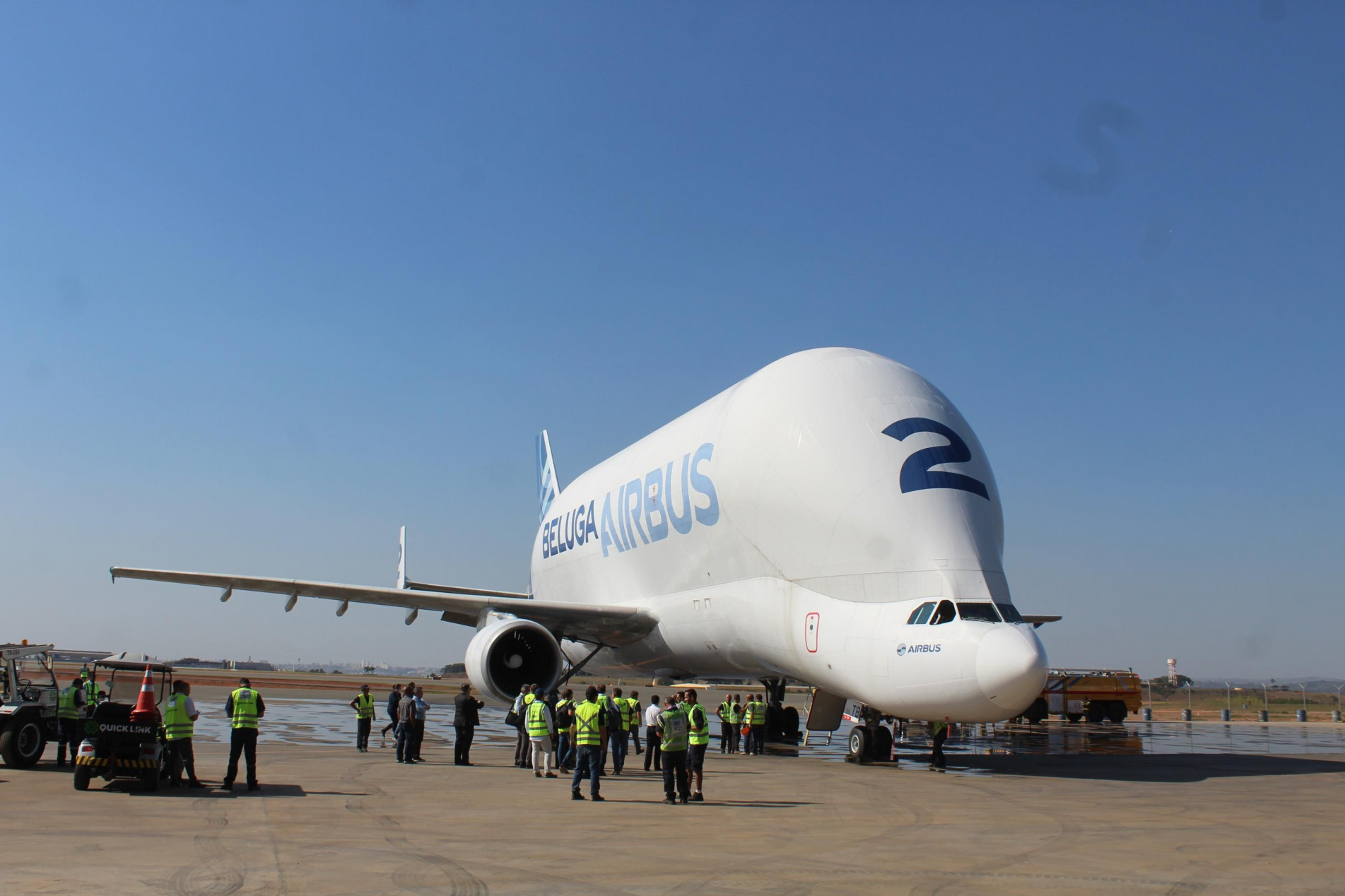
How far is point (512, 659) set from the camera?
21016 mm

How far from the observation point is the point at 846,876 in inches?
301

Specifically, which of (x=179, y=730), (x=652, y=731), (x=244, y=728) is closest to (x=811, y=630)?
(x=652, y=731)

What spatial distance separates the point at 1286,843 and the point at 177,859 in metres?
9.46

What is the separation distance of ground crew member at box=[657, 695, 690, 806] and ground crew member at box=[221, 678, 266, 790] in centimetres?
498

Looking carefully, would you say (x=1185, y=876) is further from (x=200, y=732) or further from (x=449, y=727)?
(x=449, y=727)

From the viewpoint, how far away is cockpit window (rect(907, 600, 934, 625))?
1455cm

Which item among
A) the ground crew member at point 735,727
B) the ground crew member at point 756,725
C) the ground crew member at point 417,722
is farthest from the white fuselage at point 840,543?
the ground crew member at point 417,722

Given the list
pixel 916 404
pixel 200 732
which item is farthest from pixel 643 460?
pixel 200 732

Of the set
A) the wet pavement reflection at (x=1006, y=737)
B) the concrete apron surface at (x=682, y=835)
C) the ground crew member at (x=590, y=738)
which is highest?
the ground crew member at (x=590, y=738)

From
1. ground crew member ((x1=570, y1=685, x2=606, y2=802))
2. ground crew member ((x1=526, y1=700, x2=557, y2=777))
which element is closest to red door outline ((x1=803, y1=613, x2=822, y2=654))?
ground crew member ((x1=526, y1=700, x2=557, y2=777))

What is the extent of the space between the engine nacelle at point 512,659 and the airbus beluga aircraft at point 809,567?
4cm

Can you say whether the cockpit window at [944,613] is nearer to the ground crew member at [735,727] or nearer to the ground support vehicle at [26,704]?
the ground crew member at [735,727]

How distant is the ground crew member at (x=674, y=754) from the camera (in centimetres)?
1193

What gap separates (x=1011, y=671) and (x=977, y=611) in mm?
1336
